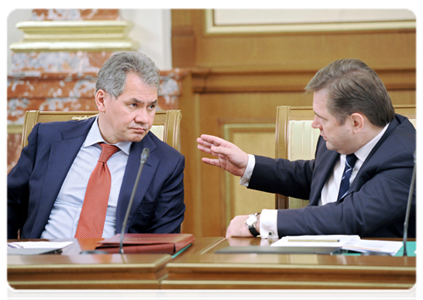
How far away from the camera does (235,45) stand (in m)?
3.32

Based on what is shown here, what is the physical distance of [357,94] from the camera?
5.76 ft

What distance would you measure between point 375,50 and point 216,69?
3.30ft

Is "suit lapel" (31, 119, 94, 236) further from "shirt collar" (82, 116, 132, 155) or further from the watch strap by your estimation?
the watch strap

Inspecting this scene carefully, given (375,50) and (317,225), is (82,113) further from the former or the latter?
(375,50)

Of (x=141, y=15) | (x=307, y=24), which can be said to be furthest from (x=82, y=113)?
(x=307, y=24)

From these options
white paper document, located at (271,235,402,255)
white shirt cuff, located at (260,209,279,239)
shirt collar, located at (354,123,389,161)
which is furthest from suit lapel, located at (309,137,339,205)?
white paper document, located at (271,235,402,255)

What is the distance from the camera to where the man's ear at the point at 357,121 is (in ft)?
5.79

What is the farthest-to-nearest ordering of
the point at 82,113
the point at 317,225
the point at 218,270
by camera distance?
the point at 82,113 < the point at 317,225 < the point at 218,270

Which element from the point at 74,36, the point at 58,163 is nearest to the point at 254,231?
the point at 58,163

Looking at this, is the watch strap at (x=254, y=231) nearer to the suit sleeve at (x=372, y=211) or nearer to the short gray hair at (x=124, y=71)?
the suit sleeve at (x=372, y=211)

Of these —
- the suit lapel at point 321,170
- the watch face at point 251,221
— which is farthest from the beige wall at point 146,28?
the watch face at point 251,221

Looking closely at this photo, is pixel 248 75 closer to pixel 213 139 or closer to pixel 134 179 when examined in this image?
pixel 213 139

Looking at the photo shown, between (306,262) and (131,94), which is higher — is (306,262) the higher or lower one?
the lower one

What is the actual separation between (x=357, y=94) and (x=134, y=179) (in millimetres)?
842
